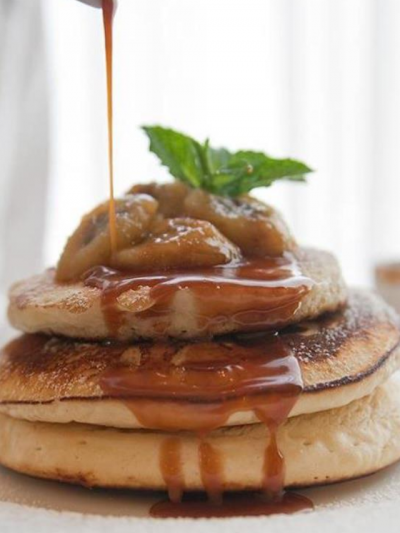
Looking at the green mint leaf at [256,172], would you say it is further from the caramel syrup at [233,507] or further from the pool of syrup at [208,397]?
the caramel syrup at [233,507]

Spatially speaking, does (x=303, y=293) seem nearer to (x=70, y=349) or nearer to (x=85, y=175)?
(x=70, y=349)

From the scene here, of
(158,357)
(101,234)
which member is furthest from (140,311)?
(101,234)

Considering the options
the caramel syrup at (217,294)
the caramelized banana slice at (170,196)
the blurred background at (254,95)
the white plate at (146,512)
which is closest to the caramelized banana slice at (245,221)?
the caramelized banana slice at (170,196)

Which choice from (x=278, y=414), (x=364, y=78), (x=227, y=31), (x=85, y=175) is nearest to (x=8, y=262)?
(x=85, y=175)

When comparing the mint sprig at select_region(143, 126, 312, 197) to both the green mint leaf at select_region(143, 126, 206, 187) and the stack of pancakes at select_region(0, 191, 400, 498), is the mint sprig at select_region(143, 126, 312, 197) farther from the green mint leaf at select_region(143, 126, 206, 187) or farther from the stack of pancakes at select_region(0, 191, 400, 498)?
the stack of pancakes at select_region(0, 191, 400, 498)

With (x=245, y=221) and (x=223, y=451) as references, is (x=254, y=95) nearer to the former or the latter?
(x=245, y=221)

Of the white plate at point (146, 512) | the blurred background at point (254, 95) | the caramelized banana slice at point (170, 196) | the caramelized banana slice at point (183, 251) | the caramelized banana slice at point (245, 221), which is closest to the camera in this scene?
the white plate at point (146, 512)
